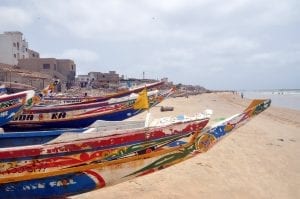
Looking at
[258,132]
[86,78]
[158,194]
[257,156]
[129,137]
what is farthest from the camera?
[86,78]

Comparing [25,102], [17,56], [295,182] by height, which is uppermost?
[17,56]

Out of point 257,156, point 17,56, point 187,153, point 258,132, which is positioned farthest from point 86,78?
point 187,153

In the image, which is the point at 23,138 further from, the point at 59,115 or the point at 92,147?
the point at 59,115

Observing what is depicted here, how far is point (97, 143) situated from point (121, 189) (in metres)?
1.63

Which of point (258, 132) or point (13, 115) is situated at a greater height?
point (13, 115)

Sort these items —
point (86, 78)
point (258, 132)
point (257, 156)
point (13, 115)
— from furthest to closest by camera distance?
point (86, 78) < point (258, 132) < point (257, 156) < point (13, 115)

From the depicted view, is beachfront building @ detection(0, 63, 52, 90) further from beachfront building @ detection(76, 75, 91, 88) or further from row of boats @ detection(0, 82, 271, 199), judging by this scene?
row of boats @ detection(0, 82, 271, 199)

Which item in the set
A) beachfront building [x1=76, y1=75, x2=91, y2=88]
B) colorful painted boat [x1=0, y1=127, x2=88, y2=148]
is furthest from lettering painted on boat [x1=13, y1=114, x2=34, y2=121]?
beachfront building [x1=76, y1=75, x2=91, y2=88]

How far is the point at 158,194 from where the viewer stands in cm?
563

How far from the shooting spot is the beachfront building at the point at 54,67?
42.3 metres

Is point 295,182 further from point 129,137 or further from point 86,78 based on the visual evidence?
point 86,78

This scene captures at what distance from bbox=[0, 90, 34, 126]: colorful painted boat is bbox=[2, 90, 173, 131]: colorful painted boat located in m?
1.47

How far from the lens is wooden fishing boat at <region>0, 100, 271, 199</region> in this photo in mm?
4078

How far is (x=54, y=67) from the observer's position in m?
44.5
